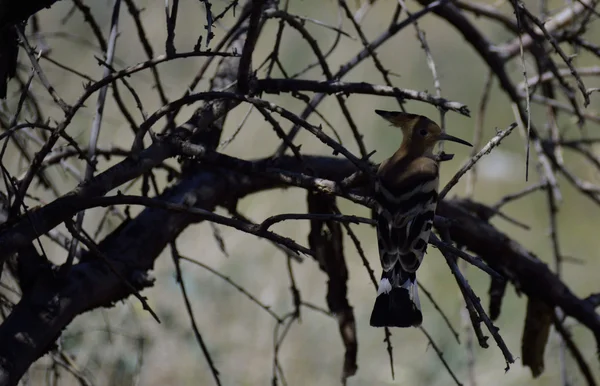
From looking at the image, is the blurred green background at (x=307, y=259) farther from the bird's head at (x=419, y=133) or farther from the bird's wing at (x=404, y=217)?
the bird's wing at (x=404, y=217)

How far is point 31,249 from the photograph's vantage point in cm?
190

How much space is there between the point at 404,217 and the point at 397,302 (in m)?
0.21

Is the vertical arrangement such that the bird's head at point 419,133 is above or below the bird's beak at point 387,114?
above

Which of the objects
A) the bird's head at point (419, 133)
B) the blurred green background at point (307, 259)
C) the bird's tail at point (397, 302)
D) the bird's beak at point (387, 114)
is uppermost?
the blurred green background at point (307, 259)

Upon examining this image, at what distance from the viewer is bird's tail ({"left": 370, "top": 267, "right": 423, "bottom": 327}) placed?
6.51 feet

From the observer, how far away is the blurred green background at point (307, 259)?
18.9 feet

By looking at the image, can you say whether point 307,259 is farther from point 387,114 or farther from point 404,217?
point 404,217

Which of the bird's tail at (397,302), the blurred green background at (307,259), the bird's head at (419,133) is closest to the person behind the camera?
the bird's tail at (397,302)

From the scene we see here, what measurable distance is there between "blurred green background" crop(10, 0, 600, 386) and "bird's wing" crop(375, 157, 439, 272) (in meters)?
2.76

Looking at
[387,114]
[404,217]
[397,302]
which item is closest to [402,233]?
[404,217]

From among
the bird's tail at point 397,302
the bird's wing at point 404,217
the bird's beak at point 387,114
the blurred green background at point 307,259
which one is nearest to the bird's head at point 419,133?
the bird's beak at point 387,114

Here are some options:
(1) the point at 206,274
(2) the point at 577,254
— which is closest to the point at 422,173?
(1) the point at 206,274

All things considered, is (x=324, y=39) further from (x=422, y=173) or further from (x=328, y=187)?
(x=328, y=187)

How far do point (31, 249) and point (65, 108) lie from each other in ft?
1.45
